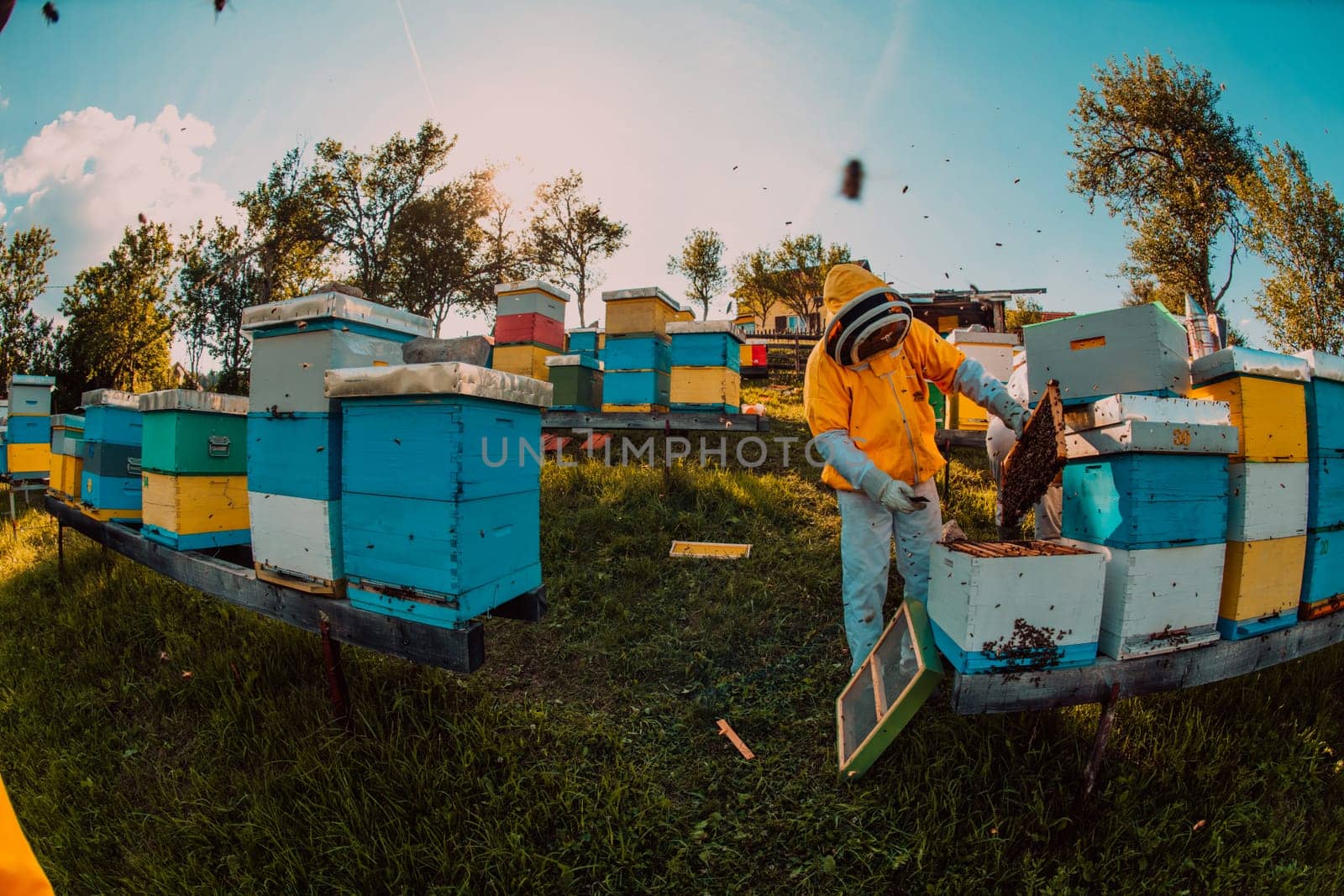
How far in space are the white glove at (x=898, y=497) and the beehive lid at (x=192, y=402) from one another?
3.21 metres

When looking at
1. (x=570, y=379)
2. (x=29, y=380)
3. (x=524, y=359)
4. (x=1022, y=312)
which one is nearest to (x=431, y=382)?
(x=570, y=379)

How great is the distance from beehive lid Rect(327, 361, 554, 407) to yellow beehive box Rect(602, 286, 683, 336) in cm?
411

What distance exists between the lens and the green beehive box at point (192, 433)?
2926 millimetres

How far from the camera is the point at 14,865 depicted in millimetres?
563

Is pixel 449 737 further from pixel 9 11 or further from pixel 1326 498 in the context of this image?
pixel 1326 498

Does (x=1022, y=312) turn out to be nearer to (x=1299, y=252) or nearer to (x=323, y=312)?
(x=1299, y=252)

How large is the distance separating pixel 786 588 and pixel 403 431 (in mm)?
2618

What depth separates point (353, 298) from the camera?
224 centimetres

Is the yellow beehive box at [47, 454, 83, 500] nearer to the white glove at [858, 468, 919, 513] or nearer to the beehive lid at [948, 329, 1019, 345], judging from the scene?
the white glove at [858, 468, 919, 513]

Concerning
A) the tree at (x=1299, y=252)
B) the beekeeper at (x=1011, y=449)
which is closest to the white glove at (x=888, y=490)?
the beekeeper at (x=1011, y=449)

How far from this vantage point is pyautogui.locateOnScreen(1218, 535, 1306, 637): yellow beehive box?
6.76 ft

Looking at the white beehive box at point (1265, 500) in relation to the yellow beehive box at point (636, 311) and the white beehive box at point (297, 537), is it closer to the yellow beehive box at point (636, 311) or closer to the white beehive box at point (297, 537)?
the white beehive box at point (297, 537)

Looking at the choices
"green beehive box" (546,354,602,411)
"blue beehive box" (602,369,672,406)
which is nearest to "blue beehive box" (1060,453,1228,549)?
"blue beehive box" (602,369,672,406)

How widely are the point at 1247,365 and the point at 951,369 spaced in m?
1.11
